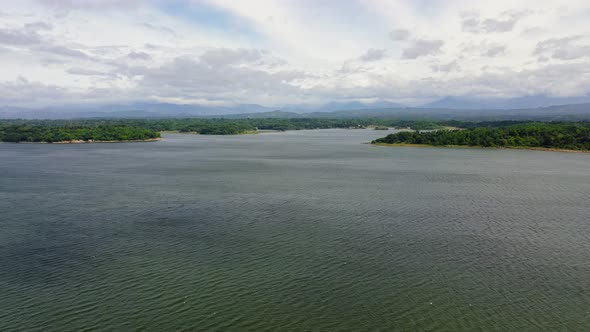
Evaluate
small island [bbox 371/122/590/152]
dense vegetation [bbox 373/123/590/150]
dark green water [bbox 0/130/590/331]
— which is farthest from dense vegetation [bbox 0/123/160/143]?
dark green water [bbox 0/130/590/331]

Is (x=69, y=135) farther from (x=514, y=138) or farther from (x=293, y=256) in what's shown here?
(x=514, y=138)

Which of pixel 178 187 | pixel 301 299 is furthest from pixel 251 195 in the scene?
pixel 301 299

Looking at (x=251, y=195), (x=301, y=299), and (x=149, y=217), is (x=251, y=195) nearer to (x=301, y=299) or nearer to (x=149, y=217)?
(x=149, y=217)

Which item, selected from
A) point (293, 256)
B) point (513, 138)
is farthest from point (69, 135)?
point (513, 138)

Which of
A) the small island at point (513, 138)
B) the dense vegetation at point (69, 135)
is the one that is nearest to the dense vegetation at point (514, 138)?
the small island at point (513, 138)

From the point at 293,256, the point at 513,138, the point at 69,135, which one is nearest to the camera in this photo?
the point at 293,256

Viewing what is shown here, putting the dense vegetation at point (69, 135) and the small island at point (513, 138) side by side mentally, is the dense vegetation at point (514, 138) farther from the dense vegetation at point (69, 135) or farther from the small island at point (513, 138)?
the dense vegetation at point (69, 135)

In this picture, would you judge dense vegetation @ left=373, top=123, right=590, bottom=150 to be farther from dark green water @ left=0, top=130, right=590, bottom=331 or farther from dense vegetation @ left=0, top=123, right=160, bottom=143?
dense vegetation @ left=0, top=123, right=160, bottom=143
